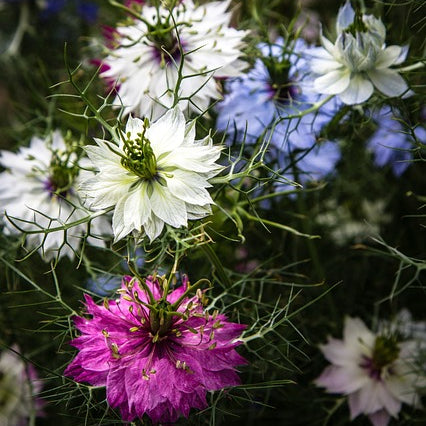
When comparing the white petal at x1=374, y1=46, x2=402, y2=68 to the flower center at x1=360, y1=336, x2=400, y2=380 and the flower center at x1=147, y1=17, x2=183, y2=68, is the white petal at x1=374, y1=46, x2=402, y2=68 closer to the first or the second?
the flower center at x1=147, y1=17, x2=183, y2=68

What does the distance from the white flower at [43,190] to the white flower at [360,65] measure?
11.5 inches

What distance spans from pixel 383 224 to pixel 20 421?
593mm

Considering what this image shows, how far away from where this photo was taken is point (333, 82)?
2.27 feet

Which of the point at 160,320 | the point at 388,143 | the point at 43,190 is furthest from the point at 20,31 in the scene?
the point at 160,320

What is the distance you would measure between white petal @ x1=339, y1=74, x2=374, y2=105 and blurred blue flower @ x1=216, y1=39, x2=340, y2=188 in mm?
46

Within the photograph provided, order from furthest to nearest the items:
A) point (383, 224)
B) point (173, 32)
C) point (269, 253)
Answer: point (383, 224) → point (269, 253) → point (173, 32)

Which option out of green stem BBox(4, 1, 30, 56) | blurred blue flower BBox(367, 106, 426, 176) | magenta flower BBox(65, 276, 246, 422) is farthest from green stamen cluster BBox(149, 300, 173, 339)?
green stem BBox(4, 1, 30, 56)

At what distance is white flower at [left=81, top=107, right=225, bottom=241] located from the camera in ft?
1.81

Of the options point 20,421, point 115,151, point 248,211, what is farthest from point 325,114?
point 20,421

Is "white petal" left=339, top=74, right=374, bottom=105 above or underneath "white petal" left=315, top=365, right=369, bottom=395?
above

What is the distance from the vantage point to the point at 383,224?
3.23 ft

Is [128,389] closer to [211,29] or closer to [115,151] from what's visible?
[115,151]

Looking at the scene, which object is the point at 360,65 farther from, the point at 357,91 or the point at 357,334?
the point at 357,334

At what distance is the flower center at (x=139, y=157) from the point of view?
558 millimetres
